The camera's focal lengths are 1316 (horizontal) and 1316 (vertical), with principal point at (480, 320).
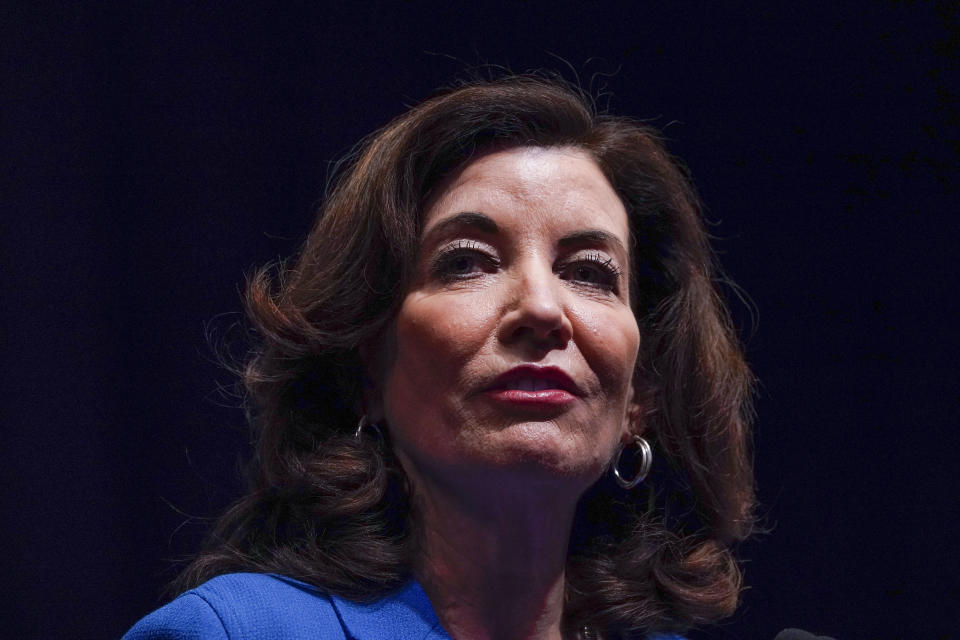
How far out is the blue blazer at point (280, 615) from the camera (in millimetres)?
1657

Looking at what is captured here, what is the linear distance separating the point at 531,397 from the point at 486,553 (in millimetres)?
261

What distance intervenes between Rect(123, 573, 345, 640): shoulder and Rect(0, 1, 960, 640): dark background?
1.78ft

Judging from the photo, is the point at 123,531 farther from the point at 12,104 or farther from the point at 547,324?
the point at 547,324

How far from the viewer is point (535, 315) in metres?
1.81

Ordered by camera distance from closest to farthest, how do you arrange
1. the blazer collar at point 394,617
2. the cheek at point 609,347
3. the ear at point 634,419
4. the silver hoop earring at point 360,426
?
the blazer collar at point 394,617, the cheek at point 609,347, the silver hoop earring at point 360,426, the ear at point 634,419

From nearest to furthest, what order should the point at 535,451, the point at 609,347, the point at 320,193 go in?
the point at 535,451
the point at 609,347
the point at 320,193

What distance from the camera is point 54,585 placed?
2154 mm

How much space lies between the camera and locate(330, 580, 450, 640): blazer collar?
179 centimetres

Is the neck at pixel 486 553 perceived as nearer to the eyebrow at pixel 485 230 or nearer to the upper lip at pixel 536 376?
the upper lip at pixel 536 376

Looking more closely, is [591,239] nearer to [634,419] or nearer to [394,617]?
[634,419]

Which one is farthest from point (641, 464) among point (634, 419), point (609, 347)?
point (609, 347)

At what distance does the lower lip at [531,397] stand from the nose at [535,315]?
0.06 meters

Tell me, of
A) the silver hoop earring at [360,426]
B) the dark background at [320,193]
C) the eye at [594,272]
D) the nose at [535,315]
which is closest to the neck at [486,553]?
the silver hoop earring at [360,426]

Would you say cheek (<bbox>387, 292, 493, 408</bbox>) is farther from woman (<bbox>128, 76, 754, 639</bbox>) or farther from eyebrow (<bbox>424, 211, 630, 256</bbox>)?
eyebrow (<bbox>424, 211, 630, 256</bbox>)
